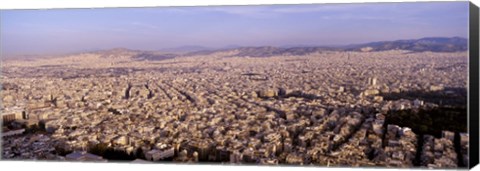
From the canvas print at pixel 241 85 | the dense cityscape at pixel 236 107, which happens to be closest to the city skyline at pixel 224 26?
the canvas print at pixel 241 85

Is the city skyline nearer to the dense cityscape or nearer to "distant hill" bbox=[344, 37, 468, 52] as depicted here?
"distant hill" bbox=[344, 37, 468, 52]

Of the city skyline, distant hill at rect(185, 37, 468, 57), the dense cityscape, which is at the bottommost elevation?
the dense cityscape

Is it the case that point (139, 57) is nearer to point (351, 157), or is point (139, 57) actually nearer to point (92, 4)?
point (92, 4)

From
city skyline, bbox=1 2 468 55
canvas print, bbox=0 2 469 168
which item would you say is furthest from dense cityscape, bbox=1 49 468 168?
city skyline, bbox=1 2 468 55

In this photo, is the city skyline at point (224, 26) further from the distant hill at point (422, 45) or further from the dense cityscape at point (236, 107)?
the dense cityscape at point (236, 107)

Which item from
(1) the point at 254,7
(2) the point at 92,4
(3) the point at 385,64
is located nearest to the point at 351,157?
(3) the point at 385,64

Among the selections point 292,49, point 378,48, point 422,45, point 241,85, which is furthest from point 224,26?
point 422,45
